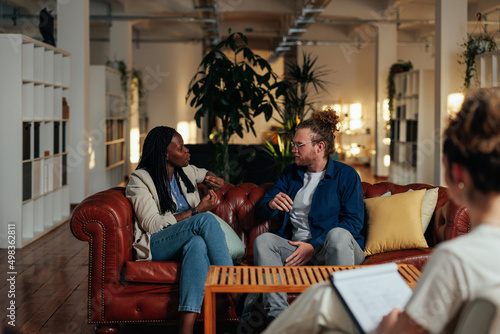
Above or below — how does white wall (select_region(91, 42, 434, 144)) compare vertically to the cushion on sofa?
above

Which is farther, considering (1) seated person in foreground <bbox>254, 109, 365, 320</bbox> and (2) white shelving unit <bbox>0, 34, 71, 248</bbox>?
(2) white shelving unit <bbox>0, 34, 71, 248</bbox>

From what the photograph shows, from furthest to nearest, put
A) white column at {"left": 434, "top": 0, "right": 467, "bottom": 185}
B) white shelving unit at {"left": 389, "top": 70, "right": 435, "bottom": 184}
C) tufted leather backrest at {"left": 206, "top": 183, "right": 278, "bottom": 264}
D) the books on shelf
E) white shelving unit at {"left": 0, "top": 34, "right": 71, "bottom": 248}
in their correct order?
white shelving unit at {"left": 389, "top": 70, "right": 435, "bottom": 184} → white column at {"left": 434, "top": 0, "right": 467, "bottom": 185} → white shelving unit at {"left": 0, "top": 34, "right": 71, "bottom": 248} → tufted leather backrest at {"left": 206, "top": 183, "right": 278, "bottom": 264} → the books on shelf

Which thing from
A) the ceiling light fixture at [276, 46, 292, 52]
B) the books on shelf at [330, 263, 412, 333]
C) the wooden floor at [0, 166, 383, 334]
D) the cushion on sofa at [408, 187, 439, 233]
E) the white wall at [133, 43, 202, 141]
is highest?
the ceiling light fixture at [276, 46, 292, 52]

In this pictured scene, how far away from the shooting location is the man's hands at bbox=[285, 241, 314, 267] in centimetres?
300

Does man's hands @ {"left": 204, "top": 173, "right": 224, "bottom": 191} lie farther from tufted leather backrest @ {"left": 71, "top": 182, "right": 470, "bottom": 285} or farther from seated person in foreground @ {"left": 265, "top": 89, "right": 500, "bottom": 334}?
seated person in foreground @ {"left": 265, "top": 89, "right": 500, "bottom": 334}

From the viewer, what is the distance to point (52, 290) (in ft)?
13.3

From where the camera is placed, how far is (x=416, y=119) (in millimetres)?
10578

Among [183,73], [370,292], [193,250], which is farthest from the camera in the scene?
[183,73]

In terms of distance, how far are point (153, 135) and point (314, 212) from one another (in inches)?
42.0

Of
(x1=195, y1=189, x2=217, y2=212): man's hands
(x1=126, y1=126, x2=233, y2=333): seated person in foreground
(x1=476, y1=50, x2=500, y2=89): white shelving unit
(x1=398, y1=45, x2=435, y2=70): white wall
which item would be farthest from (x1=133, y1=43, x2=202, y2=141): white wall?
(x1=195, y1=189, x2=217, y2=212): man's hands

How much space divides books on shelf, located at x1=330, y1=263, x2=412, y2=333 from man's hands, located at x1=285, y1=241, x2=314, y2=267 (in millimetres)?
1120

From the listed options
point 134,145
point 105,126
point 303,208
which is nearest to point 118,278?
point 303,208

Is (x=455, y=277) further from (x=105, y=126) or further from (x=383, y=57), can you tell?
(x=383, y=57)

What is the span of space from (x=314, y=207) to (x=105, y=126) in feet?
23.2
